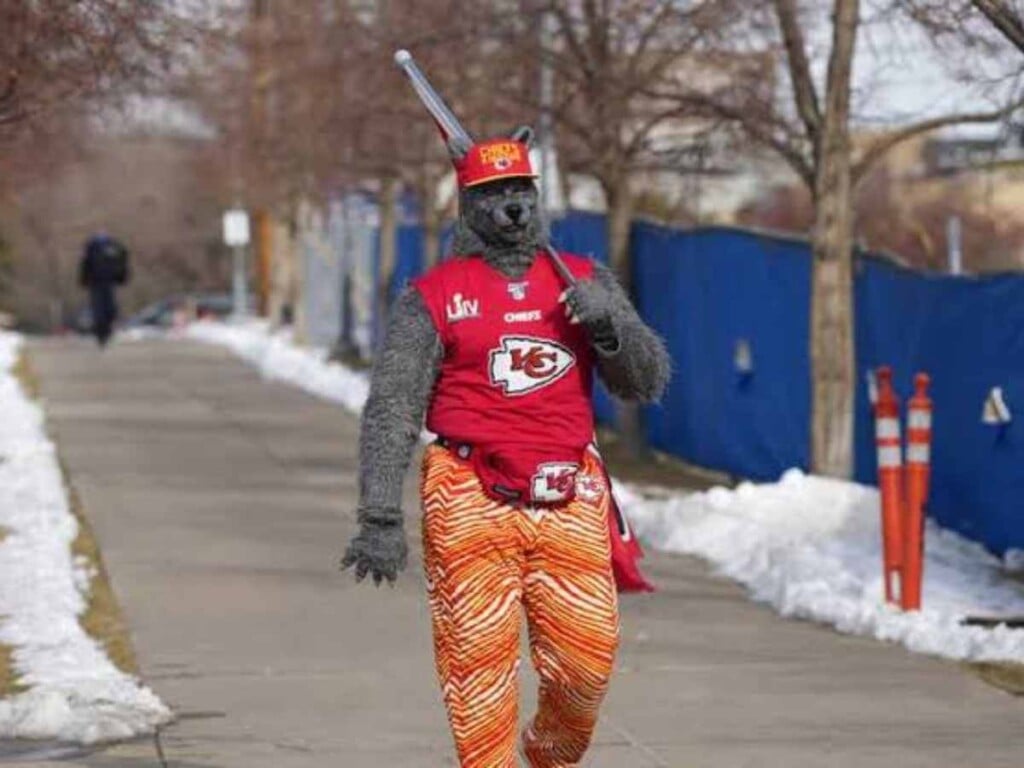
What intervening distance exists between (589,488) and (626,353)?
14.8 inches

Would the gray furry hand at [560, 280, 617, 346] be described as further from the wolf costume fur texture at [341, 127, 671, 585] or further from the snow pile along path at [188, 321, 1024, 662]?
the snow pile along path at [188, 321, 1024, 662]

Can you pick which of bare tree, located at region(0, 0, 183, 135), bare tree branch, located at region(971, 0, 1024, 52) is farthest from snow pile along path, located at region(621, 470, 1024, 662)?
bare tree, located at region(0, 0, 183, 135)

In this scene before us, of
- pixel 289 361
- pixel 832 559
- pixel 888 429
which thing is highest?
pixel 888 429

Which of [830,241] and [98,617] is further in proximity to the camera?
[830,241]

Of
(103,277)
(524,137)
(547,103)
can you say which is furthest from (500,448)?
(103,277)

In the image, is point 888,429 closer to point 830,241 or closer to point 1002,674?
point 1002,674

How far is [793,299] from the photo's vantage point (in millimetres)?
18172

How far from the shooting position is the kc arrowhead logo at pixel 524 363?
6.94 meters

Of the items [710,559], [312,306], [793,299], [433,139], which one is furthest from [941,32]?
[312,306]

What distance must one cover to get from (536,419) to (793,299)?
11356 millimetres

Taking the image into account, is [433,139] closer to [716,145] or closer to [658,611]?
[716,145]

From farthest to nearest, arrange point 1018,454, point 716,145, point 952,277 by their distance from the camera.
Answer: point 716,145, point 952,277, point 1018,454

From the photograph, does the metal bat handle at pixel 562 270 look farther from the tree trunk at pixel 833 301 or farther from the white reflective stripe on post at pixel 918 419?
the tree trunk at pixel 833 301

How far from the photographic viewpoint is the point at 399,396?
691cm
